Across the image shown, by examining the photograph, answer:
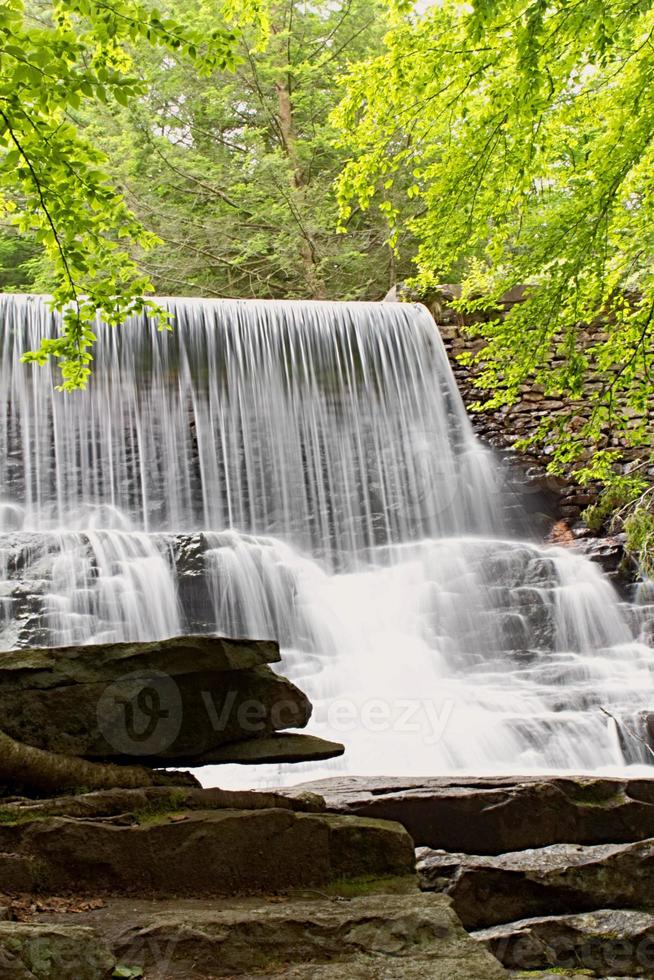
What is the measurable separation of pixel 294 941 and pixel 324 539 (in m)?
9.44

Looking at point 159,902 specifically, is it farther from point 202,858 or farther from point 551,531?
point 551,531

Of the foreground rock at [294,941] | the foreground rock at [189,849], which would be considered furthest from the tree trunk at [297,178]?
the foreground rock at [294,941]

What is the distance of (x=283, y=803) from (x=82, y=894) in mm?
991

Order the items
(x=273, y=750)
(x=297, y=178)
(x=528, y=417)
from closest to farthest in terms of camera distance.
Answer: (x=273, y=750) < (x=528, y=417) < (x=297, y=178)

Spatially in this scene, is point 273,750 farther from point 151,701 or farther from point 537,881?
point 537,881

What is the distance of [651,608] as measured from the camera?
33.1 ft

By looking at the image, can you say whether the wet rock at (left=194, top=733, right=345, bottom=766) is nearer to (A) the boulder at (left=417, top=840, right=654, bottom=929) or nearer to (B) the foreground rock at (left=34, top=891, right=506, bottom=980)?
(A) the boulder at (left=417, top=840, right=654, bottom=929)

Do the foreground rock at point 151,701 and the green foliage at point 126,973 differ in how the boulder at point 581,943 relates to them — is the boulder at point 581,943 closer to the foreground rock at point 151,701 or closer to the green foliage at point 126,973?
the foreground rock at point 151,701

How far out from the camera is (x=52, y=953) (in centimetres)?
210

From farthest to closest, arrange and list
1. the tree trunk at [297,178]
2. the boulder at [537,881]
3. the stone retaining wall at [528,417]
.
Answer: the tree trunk at [297,178]
the stone retaining wall at [528,417]
the boulder at [537,881]

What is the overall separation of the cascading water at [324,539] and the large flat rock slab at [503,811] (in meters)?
2.37

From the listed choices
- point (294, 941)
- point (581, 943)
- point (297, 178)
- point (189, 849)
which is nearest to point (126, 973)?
point (294, 941)

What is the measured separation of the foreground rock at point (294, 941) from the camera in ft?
7.88

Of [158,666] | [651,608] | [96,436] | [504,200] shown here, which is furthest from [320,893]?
[96,436]
